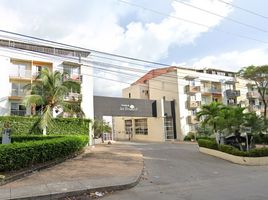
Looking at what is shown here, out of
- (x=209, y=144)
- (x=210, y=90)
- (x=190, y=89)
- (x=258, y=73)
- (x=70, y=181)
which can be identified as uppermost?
(x=258, y=73)

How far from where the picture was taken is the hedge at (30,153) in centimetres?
1089

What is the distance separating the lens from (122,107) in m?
34.9

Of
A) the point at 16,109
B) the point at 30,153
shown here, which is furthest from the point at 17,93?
the point at 30,153

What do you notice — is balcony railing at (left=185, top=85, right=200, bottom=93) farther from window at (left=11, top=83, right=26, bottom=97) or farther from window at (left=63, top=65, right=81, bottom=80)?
window at (left=11, top=83, right=26, bottom=97)

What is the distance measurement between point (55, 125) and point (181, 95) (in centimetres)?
2020

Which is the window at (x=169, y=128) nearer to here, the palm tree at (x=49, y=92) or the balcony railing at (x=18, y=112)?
the balcony railing at (x=18, y=112)

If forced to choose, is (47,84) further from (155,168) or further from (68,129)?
(155,168)

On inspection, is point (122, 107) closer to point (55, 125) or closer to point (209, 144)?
point (55, 125)

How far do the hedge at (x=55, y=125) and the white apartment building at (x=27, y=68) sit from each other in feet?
8.44

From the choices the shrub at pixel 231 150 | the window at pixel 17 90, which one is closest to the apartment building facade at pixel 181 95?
the window at pixel 17 90

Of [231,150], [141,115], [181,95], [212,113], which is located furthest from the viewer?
[181,95]

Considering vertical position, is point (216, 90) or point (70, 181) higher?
point (216, 90)

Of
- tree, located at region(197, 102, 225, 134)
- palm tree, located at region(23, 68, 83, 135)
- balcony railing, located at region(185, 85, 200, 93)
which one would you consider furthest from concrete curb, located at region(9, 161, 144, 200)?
balcony railing, located at region(185, 85, 200, 93)

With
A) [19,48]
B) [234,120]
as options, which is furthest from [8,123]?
[234,120]
